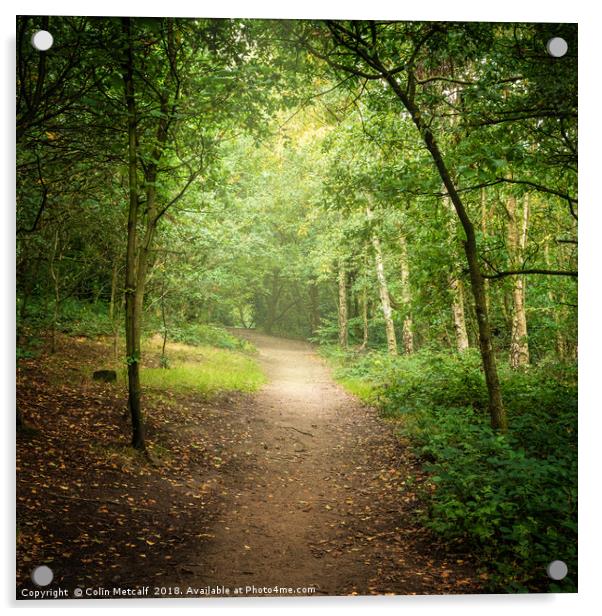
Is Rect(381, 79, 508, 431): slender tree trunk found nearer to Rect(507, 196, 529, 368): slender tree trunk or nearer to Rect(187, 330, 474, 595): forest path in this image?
Rect(187, 330, 474, 595): forest path

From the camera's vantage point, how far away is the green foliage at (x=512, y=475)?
3.42 metres

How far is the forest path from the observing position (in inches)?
137

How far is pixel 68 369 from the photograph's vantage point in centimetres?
739

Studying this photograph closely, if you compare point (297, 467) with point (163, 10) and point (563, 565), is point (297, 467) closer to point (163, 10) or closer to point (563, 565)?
point (563, 565)

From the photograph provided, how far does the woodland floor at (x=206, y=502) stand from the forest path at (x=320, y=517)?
16 mm

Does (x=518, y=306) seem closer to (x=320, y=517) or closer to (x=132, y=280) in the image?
(x=320, y=517)

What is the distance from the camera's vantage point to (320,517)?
4469 mm

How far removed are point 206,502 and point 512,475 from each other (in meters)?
2.92

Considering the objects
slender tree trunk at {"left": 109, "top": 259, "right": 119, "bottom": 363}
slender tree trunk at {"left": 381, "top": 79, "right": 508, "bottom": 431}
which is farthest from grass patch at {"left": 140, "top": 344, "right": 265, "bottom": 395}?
slender tree trunk at {"left": 381, "top": 79, "right": 508, "bottom": 431}

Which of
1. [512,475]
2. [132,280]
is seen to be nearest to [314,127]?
[132,280]

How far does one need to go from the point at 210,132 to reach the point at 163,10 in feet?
4.93

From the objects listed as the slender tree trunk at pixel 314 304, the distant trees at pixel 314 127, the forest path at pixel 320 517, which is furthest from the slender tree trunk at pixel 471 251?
the slender tree trunk at pixel 314 304

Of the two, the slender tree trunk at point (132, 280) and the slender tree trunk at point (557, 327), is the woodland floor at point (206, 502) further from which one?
the slender tree trunk at point (557, 327)
